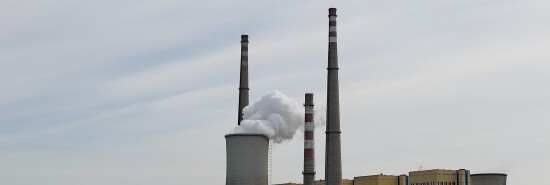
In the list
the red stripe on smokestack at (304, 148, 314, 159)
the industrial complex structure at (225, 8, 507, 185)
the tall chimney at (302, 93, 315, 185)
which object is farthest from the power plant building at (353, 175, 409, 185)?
the red stripe on smokestack at (304, 148, 314, 159)

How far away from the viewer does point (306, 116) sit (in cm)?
4841

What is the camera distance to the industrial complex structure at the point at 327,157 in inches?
1700

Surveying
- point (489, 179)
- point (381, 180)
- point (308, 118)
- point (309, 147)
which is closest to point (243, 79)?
point (308, 118)

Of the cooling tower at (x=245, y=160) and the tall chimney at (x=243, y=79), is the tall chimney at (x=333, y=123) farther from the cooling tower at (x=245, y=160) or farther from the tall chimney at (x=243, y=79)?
the tall chimney at (x=243, y=79)

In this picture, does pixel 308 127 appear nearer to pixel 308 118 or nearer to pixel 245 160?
pixel 308 118

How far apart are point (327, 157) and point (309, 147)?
139 cm

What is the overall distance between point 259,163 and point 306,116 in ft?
20.8

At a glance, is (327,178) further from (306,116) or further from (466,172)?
(466,172)

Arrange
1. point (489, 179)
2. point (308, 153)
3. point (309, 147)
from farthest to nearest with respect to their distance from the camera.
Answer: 1. point (489, 179)
2. point (309, 147)
3. point (308, 153)

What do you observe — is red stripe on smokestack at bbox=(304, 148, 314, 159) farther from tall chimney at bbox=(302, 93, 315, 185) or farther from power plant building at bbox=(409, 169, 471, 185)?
power plant building at bbox=(409, 169, 471, 185)

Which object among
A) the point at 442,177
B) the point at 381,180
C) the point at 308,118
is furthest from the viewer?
the point at 381,180

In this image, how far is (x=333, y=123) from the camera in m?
48.2

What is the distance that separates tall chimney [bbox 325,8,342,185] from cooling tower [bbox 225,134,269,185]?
617 centimetres

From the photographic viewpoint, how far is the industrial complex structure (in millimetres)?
43188
